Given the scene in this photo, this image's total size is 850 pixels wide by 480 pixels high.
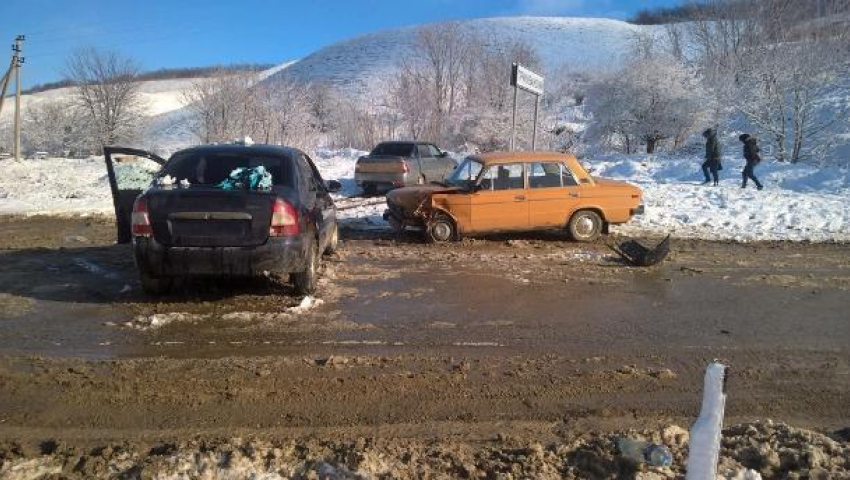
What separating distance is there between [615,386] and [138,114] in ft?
131

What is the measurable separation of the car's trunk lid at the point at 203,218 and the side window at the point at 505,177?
4.83 metres

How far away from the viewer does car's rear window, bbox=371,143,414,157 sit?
56.8 ft

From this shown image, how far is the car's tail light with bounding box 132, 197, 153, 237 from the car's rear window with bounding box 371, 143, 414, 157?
11.7m

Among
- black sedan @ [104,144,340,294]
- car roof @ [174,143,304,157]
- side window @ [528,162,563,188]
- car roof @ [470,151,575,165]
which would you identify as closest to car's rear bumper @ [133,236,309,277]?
black sedan @ [104,144,340,294]

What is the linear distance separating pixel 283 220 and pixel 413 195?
14.0 feet

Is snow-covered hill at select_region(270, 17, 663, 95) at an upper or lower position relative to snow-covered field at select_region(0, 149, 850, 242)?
upper

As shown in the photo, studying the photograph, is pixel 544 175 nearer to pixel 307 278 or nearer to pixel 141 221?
pixel 307 278

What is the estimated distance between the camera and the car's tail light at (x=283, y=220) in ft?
19.6

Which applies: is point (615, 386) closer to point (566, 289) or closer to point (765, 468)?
point (765, 468)

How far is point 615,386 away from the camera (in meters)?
4.36

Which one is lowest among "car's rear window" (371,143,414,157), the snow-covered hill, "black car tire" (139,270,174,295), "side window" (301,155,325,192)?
"black car tire" (139,270,174,295)

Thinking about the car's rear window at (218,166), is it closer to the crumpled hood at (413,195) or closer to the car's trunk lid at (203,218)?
the car's trunk lid at (203,218)

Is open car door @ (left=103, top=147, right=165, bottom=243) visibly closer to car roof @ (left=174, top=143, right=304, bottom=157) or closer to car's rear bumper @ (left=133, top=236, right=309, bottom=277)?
car roof @ (left=174, top=143, right=304, bottom=157)

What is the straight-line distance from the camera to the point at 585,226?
10266mm
